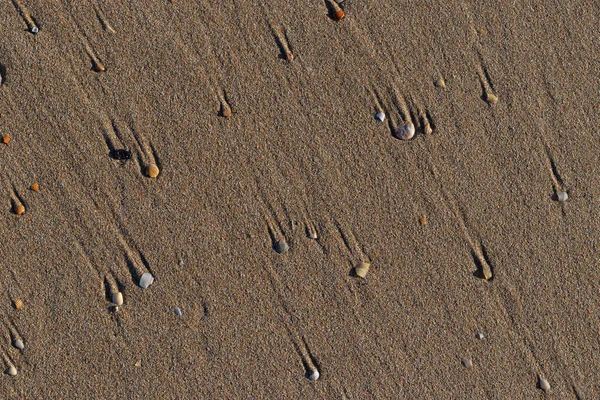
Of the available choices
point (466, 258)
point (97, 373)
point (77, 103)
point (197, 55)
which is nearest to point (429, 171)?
point (466, 258)

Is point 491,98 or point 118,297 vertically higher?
point 491,98

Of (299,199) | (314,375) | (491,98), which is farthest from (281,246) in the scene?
(491,98)

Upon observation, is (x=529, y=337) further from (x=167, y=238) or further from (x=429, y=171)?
(x=167, y=238)

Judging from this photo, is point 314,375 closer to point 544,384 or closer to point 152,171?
point 544,384

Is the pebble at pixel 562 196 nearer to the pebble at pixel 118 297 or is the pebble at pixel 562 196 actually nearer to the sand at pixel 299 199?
the sand at pixel 299 199

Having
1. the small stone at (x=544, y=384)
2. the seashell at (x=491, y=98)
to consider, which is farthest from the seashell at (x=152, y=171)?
the small stone at (x=544, y=384)

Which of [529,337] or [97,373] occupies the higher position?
[529,337]
